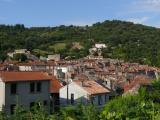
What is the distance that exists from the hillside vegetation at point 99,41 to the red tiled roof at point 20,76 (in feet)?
250

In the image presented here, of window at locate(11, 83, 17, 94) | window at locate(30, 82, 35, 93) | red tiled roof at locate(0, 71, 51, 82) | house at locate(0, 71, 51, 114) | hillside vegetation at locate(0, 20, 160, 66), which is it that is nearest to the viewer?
house at locate(0, 71, 51, 114)

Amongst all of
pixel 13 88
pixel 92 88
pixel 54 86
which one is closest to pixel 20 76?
pixel 13 88

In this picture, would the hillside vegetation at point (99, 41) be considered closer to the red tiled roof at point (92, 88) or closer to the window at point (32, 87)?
the red tiled roof at point (92, 88)

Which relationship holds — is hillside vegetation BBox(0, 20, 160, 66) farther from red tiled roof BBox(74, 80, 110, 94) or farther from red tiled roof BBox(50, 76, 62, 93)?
red tiled roof BBox(74, 80, 110, 94)

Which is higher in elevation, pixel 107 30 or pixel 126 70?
pixel 107 30

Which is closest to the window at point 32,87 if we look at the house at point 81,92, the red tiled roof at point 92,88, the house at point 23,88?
the house at point 23,88

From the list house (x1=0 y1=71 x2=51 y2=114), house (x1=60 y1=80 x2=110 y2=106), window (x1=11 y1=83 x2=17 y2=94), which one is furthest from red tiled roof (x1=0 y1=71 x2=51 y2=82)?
house (x1=60 y1=80 x2=110 y2=106)

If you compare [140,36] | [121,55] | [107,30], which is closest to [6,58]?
[121,55]

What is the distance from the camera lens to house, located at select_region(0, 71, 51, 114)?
3378 cm

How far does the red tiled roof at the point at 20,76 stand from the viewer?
3430cm

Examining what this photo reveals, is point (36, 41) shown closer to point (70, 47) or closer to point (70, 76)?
point (70, 47)

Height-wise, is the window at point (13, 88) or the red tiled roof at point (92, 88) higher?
the window at point (13, 88)

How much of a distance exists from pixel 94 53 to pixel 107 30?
4428 centimetres

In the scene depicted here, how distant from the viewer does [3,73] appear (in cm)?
3506
